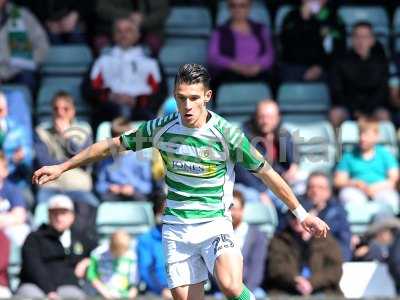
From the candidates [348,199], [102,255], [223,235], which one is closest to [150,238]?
[102,255]

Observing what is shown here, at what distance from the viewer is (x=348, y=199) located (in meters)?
11.4

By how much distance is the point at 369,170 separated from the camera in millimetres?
11641

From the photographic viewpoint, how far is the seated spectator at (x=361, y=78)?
→ 12.4 metres

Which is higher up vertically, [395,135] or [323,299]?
[395,135]

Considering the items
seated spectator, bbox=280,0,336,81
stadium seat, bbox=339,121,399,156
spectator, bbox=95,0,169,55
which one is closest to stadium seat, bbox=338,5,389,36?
seated spectator, bbox=280,0,336,81

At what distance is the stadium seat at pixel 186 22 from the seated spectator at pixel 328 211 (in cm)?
326

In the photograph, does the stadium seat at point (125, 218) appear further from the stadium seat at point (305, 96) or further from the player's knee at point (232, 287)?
the player's knee at point (232, 287)

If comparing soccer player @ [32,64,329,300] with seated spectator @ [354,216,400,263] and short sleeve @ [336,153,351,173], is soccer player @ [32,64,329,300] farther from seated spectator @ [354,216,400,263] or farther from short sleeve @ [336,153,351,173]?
short sleeve @ [336,153,351,173]

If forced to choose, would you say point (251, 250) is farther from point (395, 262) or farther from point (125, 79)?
point (125, 79)

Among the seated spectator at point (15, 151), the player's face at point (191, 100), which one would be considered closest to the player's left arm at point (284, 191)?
the player's face at point (191, 100)

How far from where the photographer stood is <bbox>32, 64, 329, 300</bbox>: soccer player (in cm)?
736

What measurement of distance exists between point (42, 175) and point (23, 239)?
3664 mm

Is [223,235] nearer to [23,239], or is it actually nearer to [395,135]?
[23,239]

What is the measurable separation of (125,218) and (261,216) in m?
1.17
